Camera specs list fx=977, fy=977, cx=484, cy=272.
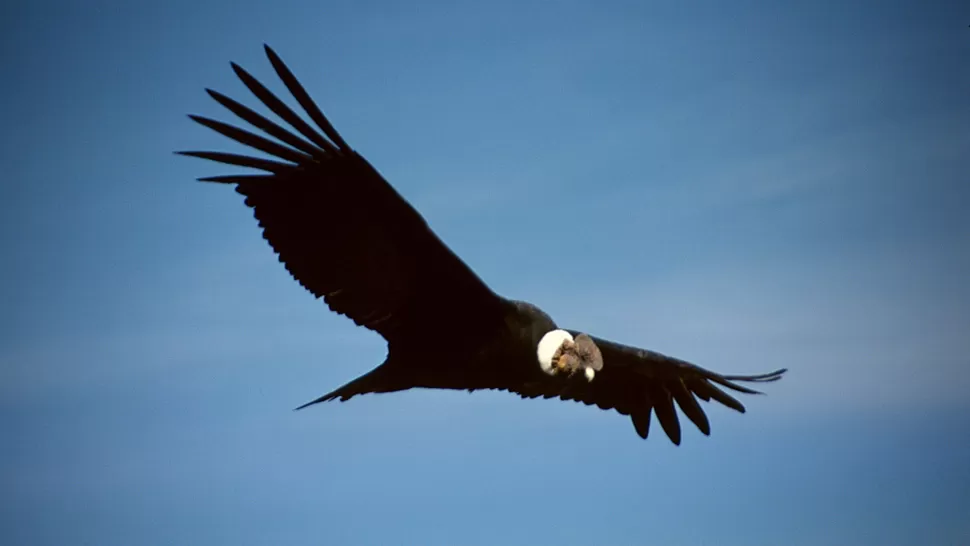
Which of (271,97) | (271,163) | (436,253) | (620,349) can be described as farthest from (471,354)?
(271,97)

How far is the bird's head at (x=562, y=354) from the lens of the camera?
28.7 ft

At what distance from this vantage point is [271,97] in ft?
21.9

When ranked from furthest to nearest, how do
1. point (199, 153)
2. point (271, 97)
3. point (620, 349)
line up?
point (620, 349) < point (199, 153) < point (271, 97)

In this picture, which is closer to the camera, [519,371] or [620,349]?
[519,371]

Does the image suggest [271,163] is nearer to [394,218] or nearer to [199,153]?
[199,153]

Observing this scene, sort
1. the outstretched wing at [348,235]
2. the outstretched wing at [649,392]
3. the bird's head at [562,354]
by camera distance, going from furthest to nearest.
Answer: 1. the outstretched wing at [649,392]
2. the bird's head at [562,354]
3. the outstretched wing at [348,235]

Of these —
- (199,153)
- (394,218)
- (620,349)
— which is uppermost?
(620,349)

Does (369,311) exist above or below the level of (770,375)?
below

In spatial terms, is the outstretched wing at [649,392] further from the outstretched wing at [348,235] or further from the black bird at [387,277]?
the outstretched wing at [348,235]

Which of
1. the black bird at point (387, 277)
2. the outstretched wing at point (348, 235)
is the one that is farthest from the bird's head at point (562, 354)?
the outstretched wing at point (348, 235)

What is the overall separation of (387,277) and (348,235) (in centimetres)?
56

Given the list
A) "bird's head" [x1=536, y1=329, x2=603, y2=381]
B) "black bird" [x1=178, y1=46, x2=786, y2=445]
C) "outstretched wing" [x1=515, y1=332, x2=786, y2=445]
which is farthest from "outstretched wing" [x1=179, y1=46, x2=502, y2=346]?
"outstretched wing" [x1=515, y1=332, x2=786, y2=445]

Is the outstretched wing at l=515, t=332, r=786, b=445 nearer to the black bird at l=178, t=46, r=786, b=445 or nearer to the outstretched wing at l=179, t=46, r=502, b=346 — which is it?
the black bird at l=178, t=46, r=786, b=445

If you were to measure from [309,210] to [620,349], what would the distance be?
12.0 feet
